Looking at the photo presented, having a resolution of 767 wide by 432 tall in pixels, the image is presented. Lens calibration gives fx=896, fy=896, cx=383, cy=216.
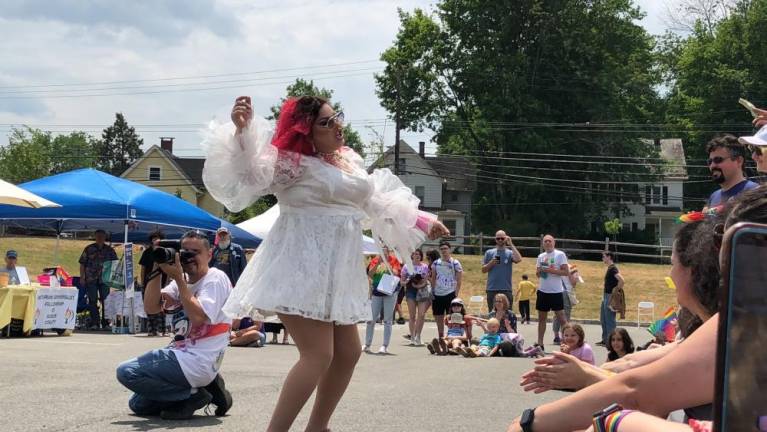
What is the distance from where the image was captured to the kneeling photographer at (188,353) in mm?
5941

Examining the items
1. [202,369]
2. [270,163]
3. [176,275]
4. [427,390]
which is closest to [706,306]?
[270,163]

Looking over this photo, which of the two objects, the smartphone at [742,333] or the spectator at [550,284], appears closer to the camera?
the smartphone at [742,333]

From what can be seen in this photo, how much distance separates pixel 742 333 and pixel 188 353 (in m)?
4.89

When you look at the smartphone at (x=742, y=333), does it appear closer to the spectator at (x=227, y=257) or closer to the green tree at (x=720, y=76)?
the spectator at (x=227, y=257)

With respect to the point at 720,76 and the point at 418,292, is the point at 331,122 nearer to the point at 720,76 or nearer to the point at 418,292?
the point at 418,292

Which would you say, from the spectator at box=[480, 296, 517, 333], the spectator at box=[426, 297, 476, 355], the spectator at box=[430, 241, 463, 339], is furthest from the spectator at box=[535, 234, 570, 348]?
the spectator at box=[430, 241, 463, 339]

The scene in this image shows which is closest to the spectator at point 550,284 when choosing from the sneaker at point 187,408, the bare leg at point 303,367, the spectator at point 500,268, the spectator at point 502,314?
the spectator at point 502,314

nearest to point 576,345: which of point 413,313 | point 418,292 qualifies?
point 418,292

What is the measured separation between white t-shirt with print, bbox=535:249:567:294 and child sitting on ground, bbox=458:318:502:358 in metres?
1.19

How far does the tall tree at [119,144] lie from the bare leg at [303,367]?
11673cm

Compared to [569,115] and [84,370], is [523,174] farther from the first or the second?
[84,370]

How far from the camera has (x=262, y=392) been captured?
756 cm

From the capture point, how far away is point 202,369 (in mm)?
5996

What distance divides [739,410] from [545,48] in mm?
52020
